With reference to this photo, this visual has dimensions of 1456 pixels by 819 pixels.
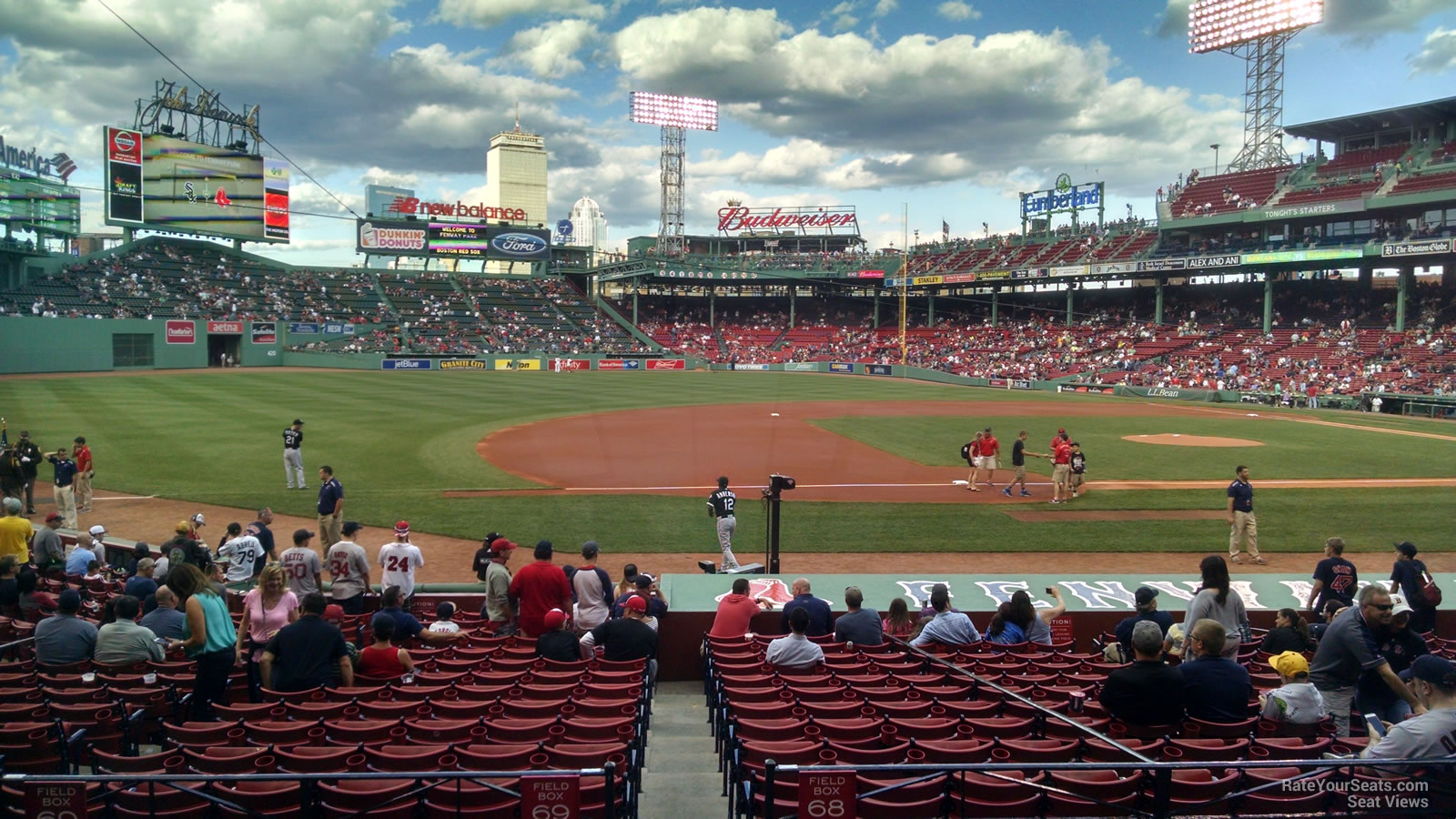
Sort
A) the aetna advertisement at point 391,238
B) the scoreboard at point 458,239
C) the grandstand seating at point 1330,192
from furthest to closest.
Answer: the scoreboard at point 458,239 → the aetna advertisement at point 391,238 → the grandstand seating at point 1330,192

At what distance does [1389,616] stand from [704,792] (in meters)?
5.37

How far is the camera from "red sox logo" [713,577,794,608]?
11225 mm

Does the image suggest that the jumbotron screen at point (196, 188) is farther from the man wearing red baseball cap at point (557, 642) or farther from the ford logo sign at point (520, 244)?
the man wearing red baseball cap at point (557, 642)

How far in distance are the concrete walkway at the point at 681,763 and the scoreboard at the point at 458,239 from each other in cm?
8627

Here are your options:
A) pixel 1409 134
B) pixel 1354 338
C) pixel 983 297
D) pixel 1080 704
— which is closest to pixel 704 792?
pixel 1080 704

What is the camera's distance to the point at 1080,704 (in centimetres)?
626

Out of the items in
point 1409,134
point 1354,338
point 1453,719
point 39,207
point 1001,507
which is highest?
point 1409,134

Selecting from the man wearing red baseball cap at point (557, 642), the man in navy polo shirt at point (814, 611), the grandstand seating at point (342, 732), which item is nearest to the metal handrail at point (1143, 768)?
the grandstand seating at point (342, 732)

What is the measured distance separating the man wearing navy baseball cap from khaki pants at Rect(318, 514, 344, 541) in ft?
49.2

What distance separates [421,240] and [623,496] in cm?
7495

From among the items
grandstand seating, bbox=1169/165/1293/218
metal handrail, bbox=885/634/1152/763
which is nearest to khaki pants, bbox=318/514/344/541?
metal handrail, bbox=885/634/1152/763

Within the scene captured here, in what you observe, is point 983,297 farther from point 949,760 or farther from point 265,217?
point 949,760

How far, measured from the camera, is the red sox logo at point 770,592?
36.8 ft

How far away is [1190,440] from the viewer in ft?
106
